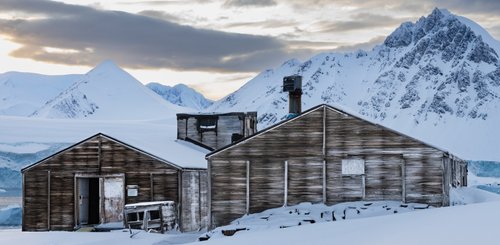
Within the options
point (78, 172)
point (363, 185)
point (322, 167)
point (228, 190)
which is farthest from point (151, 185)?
point (363, 185)

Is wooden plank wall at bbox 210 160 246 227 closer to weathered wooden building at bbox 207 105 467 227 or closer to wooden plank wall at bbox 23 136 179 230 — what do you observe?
weathered wooden building at bbox 207 105 467 227

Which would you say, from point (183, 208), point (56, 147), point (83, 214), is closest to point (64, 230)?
point (83, 214)

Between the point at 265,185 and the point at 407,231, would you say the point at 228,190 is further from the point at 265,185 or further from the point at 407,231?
the point at 407,231

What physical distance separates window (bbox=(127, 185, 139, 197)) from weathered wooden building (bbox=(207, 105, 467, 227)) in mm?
6710

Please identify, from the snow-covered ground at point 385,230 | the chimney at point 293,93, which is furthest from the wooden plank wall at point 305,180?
the chimney at point 293,93

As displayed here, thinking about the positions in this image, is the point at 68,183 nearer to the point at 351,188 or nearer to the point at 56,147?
the point at 351,188

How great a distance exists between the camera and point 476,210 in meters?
19.2

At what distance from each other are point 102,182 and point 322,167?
1247 centimetres

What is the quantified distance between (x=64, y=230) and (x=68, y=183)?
2419 mm

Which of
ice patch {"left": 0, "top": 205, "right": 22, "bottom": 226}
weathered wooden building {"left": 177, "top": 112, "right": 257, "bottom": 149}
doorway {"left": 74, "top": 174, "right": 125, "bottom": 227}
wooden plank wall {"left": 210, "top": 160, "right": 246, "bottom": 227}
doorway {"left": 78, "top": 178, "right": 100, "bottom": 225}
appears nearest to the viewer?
wooden plank wall {"left": 210, "top": 160, "right": 246, "bottom": 227}

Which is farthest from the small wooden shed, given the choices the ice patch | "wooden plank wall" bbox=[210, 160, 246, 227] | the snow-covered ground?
the ice patch

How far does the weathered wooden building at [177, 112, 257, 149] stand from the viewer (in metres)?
53.5

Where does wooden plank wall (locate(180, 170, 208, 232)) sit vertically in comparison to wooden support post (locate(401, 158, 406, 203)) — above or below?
below

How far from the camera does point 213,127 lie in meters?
53.8
